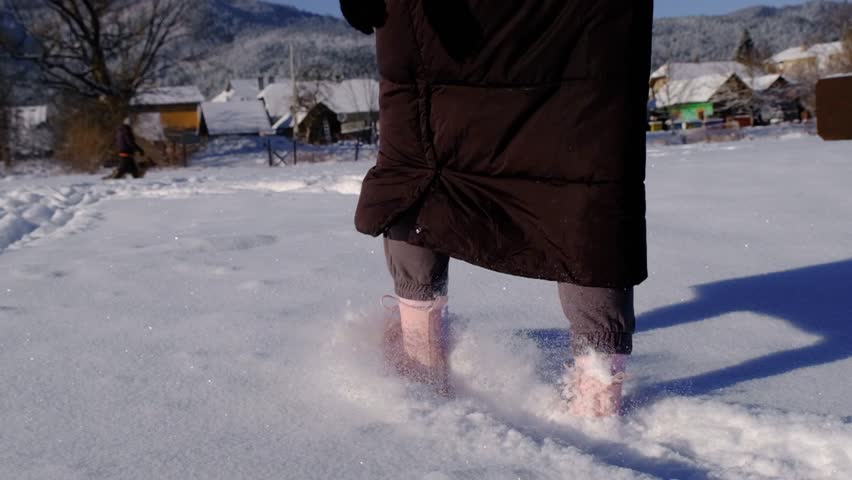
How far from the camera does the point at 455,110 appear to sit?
1.48 meters

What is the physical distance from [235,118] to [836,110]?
51.6m

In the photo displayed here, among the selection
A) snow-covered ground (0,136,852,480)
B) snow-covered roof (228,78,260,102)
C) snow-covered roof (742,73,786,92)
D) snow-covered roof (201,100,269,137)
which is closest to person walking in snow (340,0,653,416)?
snow-covered ground (0,136,852,480)

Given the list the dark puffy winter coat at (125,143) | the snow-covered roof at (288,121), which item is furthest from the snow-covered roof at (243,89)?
the dark puffy winter coat at (125,143)

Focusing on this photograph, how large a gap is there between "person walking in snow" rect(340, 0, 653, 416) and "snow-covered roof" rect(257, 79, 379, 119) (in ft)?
194

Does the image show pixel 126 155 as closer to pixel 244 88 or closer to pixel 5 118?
pixel 5 118

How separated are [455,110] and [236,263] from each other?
164 cm

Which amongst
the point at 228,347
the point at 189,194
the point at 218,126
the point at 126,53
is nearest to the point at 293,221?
the point at 228,347

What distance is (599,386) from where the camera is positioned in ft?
4.45

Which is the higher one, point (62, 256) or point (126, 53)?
point (126, 53)

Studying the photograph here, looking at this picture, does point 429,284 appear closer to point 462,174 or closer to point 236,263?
point 462,174

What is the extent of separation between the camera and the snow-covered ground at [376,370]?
1.13 metres

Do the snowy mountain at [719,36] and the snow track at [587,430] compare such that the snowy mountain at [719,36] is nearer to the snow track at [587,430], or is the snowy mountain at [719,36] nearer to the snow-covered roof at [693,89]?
the snow-covered roof at [693,89]

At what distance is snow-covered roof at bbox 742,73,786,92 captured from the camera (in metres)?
55.2

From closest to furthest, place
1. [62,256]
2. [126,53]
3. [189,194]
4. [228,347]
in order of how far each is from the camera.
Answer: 1. [228,347]
2. [62,256]
3. [189,194]
4. [126,53]
